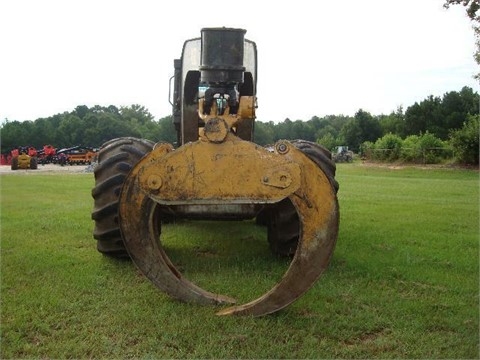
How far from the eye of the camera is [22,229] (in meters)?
6.92

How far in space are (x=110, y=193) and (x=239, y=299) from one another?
156cm

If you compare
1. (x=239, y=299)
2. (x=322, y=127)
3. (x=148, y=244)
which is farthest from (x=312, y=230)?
(x=322, y=127)

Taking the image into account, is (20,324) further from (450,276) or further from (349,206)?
(349,206)

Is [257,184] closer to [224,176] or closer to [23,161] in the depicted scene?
[224,176]

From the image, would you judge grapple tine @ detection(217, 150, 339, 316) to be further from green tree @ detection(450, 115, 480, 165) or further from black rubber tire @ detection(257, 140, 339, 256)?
green tree @ detection(450, 115, 480, 165)

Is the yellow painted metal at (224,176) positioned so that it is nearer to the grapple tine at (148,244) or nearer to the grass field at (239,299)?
the grapple tine at (148,244)

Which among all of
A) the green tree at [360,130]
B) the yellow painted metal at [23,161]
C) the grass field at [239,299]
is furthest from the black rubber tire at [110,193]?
the green tree at [360,130]

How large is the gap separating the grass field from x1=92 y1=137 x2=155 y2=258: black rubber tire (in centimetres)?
19

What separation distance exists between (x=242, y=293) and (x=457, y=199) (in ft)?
31.2

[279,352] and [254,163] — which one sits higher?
[254,163]

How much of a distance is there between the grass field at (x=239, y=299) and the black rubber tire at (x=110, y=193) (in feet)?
0.63

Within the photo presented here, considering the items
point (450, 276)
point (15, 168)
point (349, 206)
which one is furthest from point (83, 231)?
point (15, 168)

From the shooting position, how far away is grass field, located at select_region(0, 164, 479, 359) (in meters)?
3.21

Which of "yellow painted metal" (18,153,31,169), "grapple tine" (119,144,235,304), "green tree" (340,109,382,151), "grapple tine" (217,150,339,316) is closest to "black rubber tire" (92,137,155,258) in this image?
"grapple tine" (119,144,235,304)
